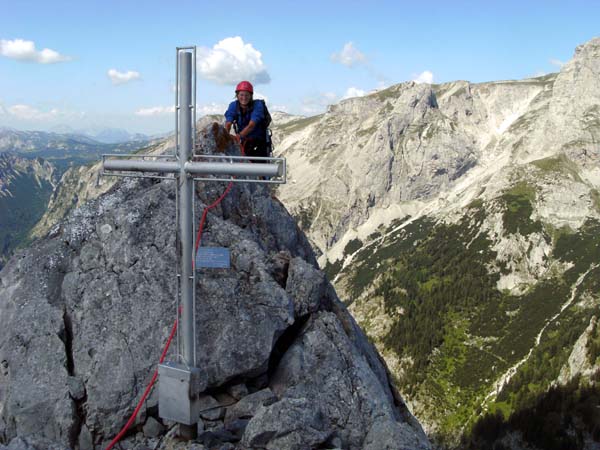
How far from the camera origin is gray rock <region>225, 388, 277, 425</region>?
11953 millimetres

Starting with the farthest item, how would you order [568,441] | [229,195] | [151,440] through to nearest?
[568,441], [229,195], [151,440]

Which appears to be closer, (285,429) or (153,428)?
(285,429)

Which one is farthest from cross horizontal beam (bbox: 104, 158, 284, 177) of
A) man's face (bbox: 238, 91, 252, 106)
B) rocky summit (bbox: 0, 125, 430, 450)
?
man's face (bbox: 238, 91, 252, 106)

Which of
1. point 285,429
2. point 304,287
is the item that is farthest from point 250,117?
point 285,429

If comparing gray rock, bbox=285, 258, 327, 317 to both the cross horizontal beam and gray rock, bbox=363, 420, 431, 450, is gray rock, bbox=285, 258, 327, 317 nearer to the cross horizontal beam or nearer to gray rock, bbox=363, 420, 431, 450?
gray rock, bbox=363, 420, 431, 450

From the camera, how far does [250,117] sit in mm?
16766

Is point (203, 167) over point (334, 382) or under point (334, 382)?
over

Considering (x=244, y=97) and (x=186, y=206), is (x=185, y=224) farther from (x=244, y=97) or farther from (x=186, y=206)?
(x=244, y=97)

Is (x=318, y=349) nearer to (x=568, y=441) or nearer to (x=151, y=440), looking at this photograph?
(x=151, y=440)

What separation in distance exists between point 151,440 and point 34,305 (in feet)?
17.4

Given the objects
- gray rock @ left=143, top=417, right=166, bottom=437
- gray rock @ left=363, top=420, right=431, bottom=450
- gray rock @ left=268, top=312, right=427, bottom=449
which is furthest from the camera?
gray rock @ left=268, top=312, right=427, bottom=449

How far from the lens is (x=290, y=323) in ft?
45.4

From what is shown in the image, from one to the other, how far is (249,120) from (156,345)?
8418mm

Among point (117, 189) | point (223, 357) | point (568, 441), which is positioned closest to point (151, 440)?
point (223, 357)
